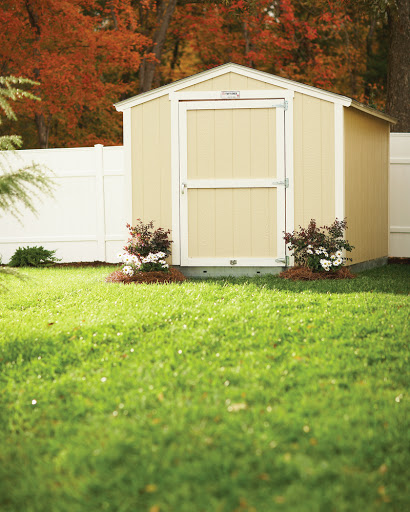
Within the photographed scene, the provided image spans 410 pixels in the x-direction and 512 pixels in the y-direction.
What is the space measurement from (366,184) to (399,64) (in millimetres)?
4230

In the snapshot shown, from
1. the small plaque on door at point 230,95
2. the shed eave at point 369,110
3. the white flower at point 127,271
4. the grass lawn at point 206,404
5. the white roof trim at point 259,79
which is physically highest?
the white roof trim at point 259,79

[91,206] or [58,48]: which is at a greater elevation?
[58,48]

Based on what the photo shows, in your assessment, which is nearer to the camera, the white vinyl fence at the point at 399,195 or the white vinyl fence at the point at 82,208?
the white vinyl fence at the point at 399,195

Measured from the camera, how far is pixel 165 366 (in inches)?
182

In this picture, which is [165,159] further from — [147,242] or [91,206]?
[91,206]

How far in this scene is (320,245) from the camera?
8.66 meters

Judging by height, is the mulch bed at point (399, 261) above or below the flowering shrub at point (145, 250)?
below

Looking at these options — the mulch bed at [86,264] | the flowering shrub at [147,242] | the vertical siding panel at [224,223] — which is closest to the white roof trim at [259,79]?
the vertical siding panel at [224,223]

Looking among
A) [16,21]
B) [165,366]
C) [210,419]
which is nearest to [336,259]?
[165,366]

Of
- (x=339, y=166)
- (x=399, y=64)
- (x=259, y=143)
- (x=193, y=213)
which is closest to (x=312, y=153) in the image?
(x=339, y=166)

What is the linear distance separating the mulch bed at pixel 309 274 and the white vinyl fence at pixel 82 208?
372 centimetres

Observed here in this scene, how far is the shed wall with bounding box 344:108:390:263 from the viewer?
919 cm

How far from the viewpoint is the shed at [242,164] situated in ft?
29.1

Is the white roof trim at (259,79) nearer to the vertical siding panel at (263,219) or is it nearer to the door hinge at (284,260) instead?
the vertical siding panel at (263,219)
